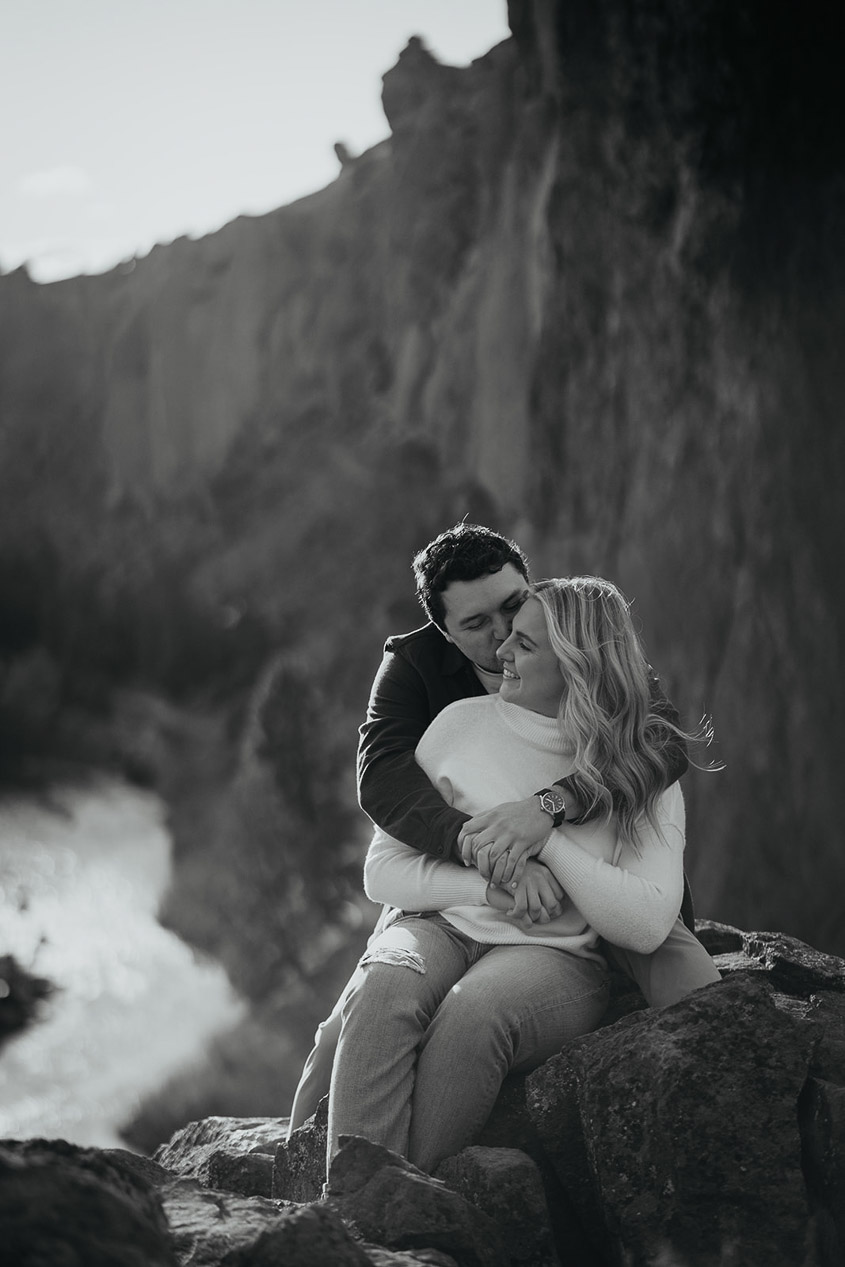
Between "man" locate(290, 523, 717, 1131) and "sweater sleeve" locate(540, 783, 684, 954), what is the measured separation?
4 cm

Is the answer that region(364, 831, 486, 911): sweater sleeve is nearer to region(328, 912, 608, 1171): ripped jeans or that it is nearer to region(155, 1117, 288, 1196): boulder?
region(328, 912, 608, 1171): ripped jeans

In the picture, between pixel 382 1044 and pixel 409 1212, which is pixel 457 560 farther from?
pixel 409 1212

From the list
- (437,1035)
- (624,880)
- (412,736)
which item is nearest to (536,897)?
(624,880)

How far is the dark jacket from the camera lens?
2037 millimetres

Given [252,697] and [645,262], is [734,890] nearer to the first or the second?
[645,262]

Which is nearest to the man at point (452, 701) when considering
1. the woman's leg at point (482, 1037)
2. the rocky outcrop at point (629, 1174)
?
the woman's leg at point (482, 1037)

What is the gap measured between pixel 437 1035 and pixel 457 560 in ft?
3.18

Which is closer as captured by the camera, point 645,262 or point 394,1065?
point 394,1065

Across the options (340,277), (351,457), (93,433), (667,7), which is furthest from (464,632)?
(93,433)

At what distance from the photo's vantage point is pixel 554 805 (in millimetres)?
1965

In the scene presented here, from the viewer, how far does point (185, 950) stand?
14852 mm

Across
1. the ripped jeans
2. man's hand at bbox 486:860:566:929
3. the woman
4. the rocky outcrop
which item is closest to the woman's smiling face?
the woman

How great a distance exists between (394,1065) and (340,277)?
53.0 feet

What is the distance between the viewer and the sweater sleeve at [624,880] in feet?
6.21
